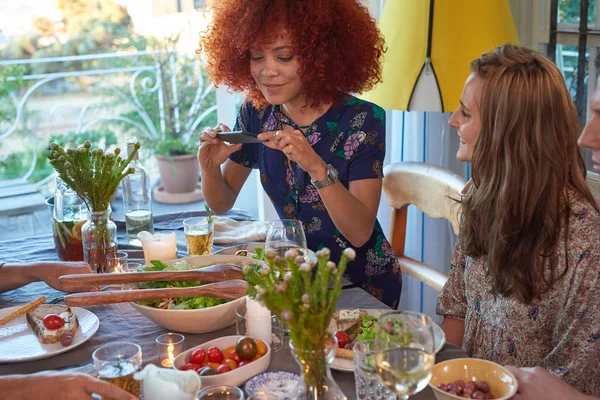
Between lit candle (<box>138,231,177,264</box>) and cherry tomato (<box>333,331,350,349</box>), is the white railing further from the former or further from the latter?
cherry tomato (<box>333,331,350,349</box>)

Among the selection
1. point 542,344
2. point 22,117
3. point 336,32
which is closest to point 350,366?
point 542,344

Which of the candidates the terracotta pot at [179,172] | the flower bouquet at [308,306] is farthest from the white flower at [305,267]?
the terracotta pot at [179,172]

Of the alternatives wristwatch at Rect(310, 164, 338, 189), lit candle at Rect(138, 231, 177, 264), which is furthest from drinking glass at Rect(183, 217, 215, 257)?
wristwatch at Rect(310, 164, 338, 189)

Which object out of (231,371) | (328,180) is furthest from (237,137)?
(231,371)

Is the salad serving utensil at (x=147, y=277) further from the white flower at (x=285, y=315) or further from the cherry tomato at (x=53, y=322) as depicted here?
the white flower at (x=285, y=315)

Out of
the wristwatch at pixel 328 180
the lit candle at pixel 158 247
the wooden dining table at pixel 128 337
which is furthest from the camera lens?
the wristwatch at pixel 328 180

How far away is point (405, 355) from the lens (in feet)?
3.19

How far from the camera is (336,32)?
2.17 m

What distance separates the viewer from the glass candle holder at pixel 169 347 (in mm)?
1309

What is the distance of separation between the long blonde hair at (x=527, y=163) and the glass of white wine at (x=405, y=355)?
1.67ft

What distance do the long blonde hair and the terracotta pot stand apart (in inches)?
144

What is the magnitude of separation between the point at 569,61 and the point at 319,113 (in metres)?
0.98

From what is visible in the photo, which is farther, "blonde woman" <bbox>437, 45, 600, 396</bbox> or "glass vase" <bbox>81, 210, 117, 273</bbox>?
"glass vase" <bbox>81, 210, 117, 273</bbox>

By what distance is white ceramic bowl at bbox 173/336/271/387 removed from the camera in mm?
1179
